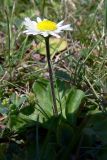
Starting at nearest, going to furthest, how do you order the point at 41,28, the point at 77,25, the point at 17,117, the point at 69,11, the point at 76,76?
the point at 41,28 → the point at 17,117 → the point at 76,76 → the point at 77,25 → the point at 69,11

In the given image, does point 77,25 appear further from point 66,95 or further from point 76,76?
point 66,95

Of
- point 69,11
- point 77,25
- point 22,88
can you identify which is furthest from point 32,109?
point 69,11

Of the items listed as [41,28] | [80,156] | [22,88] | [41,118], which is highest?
[41,28]

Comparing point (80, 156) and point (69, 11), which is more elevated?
point (69, 11)

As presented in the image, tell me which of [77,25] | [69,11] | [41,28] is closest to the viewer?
[41,28]

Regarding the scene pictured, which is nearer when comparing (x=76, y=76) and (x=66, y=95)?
(x=66, y=95)

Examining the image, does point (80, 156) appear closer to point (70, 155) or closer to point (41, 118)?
point (70, 155)

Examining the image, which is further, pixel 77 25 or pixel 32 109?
pixel 77 25

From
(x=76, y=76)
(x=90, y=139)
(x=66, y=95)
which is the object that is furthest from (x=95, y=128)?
(x=76, y=76)

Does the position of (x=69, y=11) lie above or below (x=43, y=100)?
above
